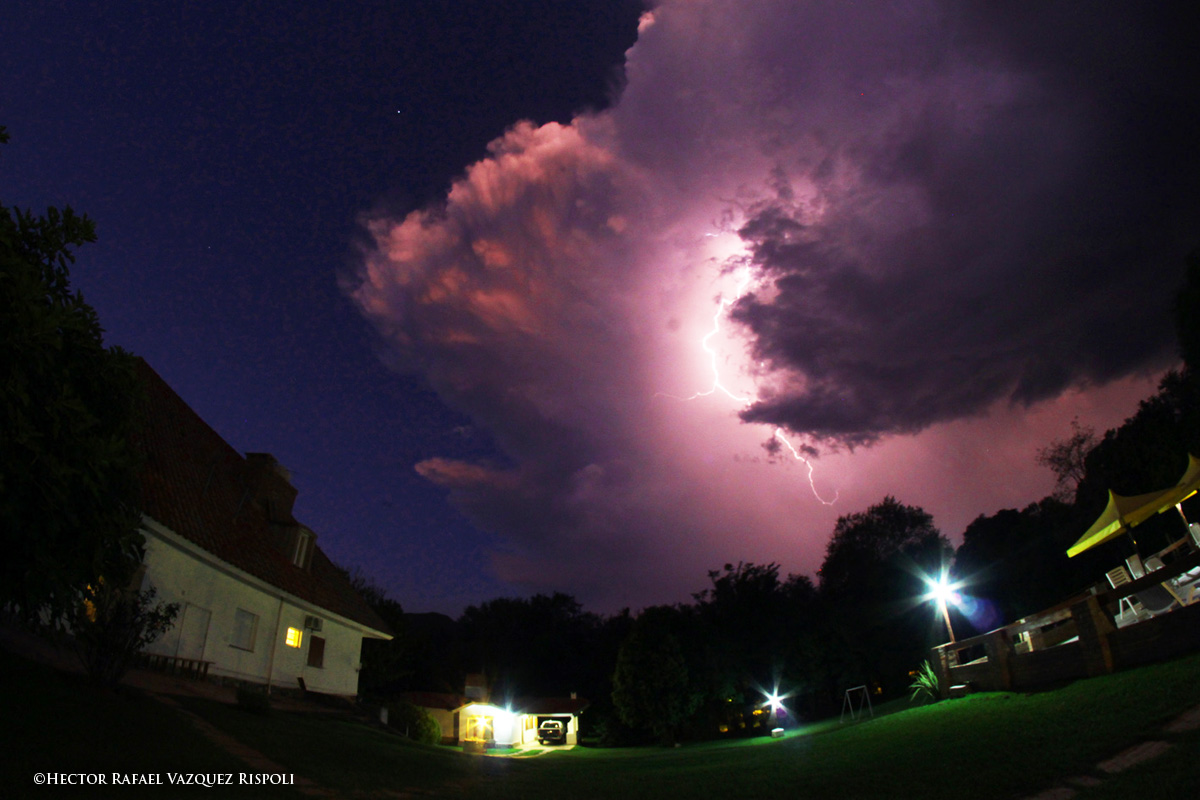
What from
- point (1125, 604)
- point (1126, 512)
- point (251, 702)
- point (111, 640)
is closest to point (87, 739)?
point (111, 640)

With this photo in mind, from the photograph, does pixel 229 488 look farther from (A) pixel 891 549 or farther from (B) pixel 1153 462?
(A) pixel 891 549

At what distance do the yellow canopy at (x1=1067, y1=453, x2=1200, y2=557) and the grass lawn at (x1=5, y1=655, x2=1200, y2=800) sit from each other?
22.2 ft

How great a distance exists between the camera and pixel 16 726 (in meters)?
7.64

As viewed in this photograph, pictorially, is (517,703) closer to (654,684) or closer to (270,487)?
(654,684)

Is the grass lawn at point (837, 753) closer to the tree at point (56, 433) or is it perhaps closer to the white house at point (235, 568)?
the tree at point (56, 433)

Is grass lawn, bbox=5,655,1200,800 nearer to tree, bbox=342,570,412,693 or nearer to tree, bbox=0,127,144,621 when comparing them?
tree, bbox=0,127,144,621

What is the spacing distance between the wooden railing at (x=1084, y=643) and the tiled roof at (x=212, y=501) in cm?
1950

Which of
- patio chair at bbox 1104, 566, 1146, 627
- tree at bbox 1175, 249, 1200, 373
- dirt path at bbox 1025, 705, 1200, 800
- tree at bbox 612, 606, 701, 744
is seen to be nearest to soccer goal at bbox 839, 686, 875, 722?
patio chair at bbox 1104, 566, 1146, 627

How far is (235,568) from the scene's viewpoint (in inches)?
658

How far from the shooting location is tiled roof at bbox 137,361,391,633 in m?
15.6

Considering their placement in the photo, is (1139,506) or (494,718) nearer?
(1139,506)

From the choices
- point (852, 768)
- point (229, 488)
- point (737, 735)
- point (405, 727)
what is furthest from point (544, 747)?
point (852, 768)

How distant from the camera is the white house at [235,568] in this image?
15133 millimetres

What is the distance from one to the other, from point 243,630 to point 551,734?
33.7 meters
